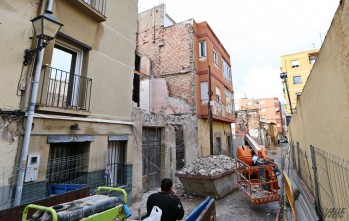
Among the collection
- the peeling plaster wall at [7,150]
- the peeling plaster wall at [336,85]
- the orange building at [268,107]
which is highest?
the orange building at [268,107]

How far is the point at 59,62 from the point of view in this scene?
→ 634cm

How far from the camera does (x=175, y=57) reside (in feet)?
51.2

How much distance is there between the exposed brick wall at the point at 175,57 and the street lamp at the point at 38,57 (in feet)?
34.6

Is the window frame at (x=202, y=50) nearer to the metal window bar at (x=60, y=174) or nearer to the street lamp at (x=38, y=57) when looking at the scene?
the metal window bar at (x=60, y=174)

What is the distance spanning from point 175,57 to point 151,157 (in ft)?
27.1

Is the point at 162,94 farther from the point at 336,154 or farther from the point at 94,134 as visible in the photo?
the point at 336,154

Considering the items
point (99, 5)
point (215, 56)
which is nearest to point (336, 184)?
point (99, 5)

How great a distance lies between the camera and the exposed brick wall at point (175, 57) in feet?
49.0

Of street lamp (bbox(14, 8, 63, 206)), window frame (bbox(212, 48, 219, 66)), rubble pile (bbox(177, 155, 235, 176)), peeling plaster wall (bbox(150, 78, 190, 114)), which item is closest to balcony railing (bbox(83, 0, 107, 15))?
street lamp (bbox(14, 8, 63, 206))

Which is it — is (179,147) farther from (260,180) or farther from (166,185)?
(166,185)

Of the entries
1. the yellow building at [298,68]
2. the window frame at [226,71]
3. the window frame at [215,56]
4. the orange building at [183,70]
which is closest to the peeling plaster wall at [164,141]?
the orange building at [183,70]

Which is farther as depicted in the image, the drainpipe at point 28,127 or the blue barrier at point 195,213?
the drainpipe at point 28,127

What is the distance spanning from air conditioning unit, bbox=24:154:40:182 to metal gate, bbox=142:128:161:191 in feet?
16.8

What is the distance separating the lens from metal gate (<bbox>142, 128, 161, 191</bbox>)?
32.7 ft
